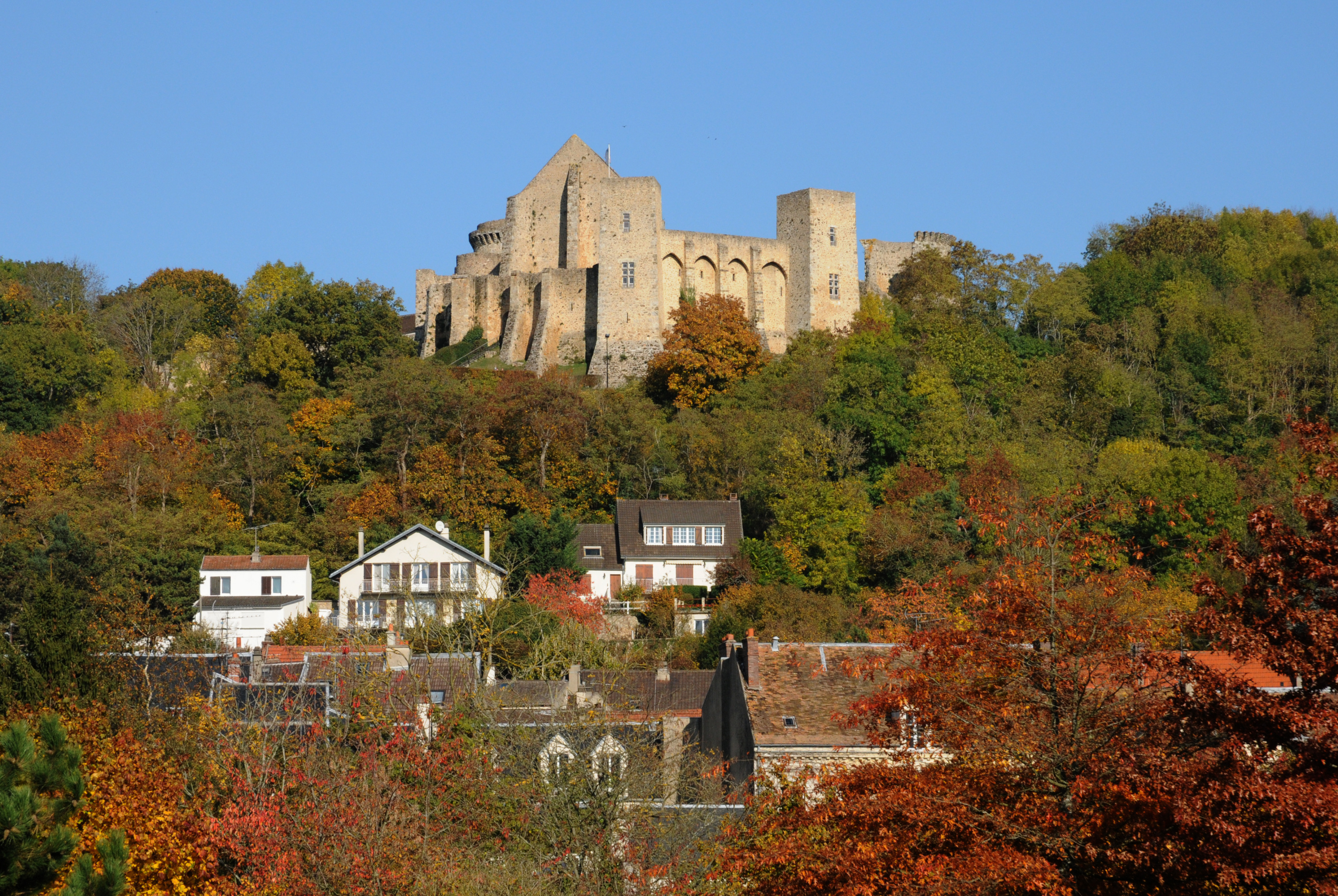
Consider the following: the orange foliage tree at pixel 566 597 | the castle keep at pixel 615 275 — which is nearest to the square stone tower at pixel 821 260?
the castle keep at pixel 615 275

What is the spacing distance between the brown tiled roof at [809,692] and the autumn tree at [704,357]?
29.5 meters

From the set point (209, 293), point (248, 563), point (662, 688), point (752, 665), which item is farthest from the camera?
point (209, 293)

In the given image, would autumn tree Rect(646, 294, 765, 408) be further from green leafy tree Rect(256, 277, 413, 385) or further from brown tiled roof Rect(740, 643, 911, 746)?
brown tiled roof Rect(740, 643, 911, 746)

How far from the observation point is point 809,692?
27.0 meters

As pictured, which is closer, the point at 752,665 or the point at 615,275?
the point at 752,665

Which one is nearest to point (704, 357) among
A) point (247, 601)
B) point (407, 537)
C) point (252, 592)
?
point (407, 537)

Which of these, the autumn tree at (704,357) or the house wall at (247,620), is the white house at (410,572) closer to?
the house wall at (247,620)

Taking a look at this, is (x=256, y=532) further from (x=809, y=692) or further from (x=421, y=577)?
(x=809, y=692)

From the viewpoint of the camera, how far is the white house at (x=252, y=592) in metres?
44.2

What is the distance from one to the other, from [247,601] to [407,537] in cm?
489

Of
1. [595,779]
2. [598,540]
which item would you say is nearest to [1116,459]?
[598,540]

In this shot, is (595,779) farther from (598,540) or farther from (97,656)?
(598,540)

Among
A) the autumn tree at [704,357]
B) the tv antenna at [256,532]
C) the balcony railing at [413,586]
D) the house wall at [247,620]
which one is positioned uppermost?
the autumn tree at [704,357]

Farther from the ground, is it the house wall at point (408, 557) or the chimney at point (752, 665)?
the house wall at point (408, 557)
